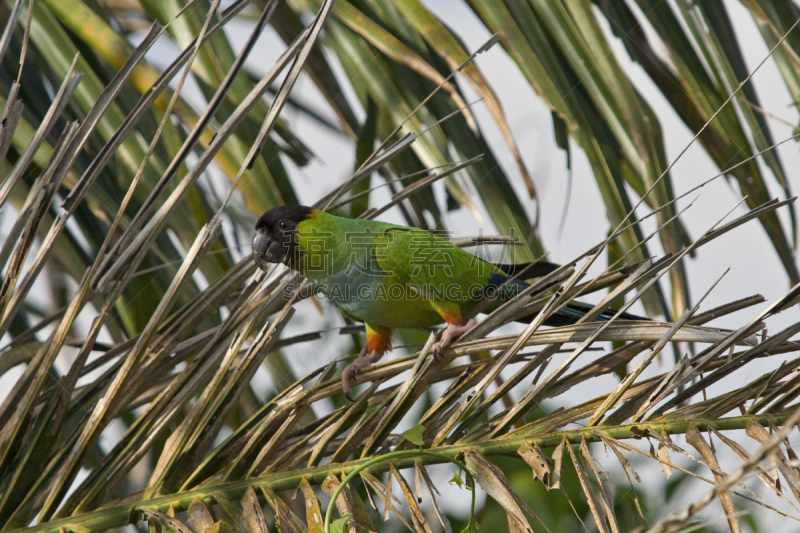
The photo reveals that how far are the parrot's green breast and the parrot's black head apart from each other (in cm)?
4

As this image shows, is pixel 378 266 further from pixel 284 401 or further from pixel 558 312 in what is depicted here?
pixel 284 401

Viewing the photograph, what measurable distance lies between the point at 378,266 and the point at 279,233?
401 millimetres

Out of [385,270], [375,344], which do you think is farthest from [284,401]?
[375,344]

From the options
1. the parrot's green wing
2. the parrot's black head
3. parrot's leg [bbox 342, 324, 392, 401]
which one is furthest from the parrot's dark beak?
parrot's leg [bbox 342, 324, 392, 401]

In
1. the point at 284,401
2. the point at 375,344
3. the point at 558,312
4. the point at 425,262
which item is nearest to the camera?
the point at 284,401

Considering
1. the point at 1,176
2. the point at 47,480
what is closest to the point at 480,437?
the point at 47,480

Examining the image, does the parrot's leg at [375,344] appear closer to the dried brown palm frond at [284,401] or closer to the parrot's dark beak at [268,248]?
the parrot's dark beak at [268,248]

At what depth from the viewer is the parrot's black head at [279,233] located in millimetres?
2271

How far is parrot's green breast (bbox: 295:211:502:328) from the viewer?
229 centimetres

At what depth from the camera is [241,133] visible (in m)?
2.04

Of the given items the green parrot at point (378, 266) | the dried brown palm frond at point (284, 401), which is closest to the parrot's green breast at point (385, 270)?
the green parrot at point (378, 266)

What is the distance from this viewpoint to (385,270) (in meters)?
2.32

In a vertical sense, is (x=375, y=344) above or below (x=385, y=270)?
below

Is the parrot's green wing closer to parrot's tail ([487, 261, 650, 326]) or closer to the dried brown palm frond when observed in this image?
parrot's tail ([487, 261, 650, 326])
